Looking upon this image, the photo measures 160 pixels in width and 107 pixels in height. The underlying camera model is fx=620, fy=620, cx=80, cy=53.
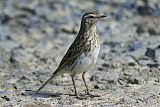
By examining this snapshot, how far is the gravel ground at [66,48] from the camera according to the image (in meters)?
11.1

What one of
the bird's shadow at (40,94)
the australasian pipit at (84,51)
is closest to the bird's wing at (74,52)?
the australasian pipit at (84,51)

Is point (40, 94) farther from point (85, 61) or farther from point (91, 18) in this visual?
point (91, 18)

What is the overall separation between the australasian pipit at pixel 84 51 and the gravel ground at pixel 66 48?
54cm

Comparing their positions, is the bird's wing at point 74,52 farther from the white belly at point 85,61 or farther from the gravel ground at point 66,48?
the gravel ground at point 66,48

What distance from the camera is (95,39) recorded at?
11.1 metres

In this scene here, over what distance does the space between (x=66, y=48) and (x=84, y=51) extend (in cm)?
532

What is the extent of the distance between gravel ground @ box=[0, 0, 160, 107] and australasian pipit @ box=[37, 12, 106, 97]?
0.54m

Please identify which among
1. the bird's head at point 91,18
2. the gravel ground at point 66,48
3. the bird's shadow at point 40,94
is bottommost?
the bird's shadow at point 40,94

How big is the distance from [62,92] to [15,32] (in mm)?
7136

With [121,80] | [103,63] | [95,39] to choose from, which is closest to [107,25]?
[103,63]

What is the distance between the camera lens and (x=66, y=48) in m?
16.3

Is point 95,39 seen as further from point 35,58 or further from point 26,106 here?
point 35,58

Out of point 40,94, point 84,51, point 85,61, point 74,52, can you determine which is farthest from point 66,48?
point 85,61

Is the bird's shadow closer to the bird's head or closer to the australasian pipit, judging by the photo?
the australasian pipit
